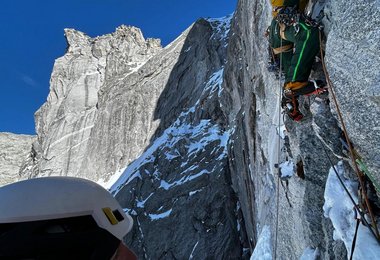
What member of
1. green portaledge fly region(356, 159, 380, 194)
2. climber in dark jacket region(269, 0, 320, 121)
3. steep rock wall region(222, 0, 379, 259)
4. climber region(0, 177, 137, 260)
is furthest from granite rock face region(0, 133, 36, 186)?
climber region(0, 177, 137, 260)

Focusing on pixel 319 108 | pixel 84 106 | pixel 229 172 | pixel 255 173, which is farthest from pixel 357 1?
pixel 84 106

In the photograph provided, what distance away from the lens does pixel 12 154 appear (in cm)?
7125

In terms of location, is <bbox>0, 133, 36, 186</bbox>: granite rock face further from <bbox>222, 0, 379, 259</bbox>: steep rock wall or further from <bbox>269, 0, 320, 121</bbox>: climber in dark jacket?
<bbox>269, 0, 320, 121</bbox>: climber in dark jacket

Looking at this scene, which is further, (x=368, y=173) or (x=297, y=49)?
(x=297, y=49)

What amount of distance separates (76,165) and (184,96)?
54.4 feet

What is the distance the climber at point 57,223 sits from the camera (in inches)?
70.0

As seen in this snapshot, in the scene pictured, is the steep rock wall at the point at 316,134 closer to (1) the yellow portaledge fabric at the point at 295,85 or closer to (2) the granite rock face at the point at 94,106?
(1) the yellow portaledge fabric at the point at 295,85

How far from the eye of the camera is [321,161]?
5.34 m

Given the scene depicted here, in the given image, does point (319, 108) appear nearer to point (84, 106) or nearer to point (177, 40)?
point (177, 40)

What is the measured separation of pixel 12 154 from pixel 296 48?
75.4 metres

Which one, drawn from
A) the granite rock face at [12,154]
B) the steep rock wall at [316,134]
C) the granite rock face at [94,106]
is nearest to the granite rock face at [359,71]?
the steep rock wall at [316,134]

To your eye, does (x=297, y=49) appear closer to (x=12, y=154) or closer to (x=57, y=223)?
(x=57, y=223)

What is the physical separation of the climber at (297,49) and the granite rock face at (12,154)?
67029 mm

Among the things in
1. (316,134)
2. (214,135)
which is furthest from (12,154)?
(316,134)
